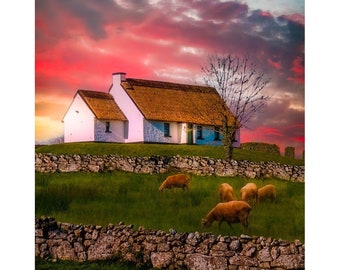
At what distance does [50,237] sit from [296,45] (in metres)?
4.47

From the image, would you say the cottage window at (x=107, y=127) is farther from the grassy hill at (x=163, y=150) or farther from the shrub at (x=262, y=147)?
the shrub at (x=262, y=147)

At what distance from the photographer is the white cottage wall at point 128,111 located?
1563 cm

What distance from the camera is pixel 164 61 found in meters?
15.4

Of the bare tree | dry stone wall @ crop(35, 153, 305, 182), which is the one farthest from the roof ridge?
dry stone wall @ crop(35, 153, 305, 182)

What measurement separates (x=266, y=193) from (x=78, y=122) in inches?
116

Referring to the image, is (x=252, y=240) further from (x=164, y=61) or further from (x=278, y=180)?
(x=164, y=61)

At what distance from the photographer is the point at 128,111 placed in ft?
51.6

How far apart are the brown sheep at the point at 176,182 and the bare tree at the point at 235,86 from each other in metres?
0.73

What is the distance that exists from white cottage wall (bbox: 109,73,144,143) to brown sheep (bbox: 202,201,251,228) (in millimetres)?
1597

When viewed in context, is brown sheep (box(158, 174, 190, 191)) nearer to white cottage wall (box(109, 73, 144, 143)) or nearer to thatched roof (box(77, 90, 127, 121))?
white cottage wall (box(109, 73, 144, 143))

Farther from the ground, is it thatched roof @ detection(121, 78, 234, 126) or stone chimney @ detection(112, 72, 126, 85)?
stone chimney @ detection(112, 72, 126, 85)

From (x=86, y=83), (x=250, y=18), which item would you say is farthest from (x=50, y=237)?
(x=250, y=18)

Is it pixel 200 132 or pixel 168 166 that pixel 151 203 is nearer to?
pixel 168 166

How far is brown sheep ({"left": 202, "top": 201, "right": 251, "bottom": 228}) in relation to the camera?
1483 centimetres
